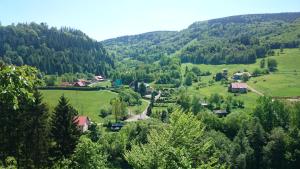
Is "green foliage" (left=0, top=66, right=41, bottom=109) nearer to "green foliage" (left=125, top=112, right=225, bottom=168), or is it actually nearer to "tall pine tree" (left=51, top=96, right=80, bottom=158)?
"green foliage" (left=125, top=112, right=225, bottom=168)

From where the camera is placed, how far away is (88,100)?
396 feet

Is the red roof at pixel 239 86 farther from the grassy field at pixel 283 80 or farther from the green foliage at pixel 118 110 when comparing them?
the green foliage at pixel 118 110

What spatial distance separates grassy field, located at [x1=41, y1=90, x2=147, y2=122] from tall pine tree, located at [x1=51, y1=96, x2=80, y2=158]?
61.4 m

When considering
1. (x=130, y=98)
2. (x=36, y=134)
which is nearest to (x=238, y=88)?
(x=130, y=98)

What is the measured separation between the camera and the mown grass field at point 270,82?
127 metres

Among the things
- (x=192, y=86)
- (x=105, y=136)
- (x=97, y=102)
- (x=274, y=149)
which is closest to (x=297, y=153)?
(x=274, y=149)

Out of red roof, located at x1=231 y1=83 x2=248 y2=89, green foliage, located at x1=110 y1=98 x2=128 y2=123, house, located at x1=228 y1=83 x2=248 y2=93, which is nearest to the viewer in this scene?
green foliage, located at x1=110 y1=98 x2=128 y2=123

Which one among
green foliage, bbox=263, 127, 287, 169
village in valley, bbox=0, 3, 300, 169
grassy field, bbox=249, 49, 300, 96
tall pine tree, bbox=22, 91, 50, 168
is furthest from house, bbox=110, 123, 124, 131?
grassy field, bbox=249, 49, 300, 96

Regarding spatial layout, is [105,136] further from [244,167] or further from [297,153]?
[297,153]

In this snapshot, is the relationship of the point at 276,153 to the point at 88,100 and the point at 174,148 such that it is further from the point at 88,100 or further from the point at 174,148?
the point at 88,100

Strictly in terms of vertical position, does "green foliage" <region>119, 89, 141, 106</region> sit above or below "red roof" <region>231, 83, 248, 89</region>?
below

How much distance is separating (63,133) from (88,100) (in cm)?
8347

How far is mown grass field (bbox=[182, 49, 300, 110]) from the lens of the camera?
5017 inches

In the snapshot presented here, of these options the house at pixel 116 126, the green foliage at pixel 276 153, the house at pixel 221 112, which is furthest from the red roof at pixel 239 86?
the green foliage at pixel 276 153
